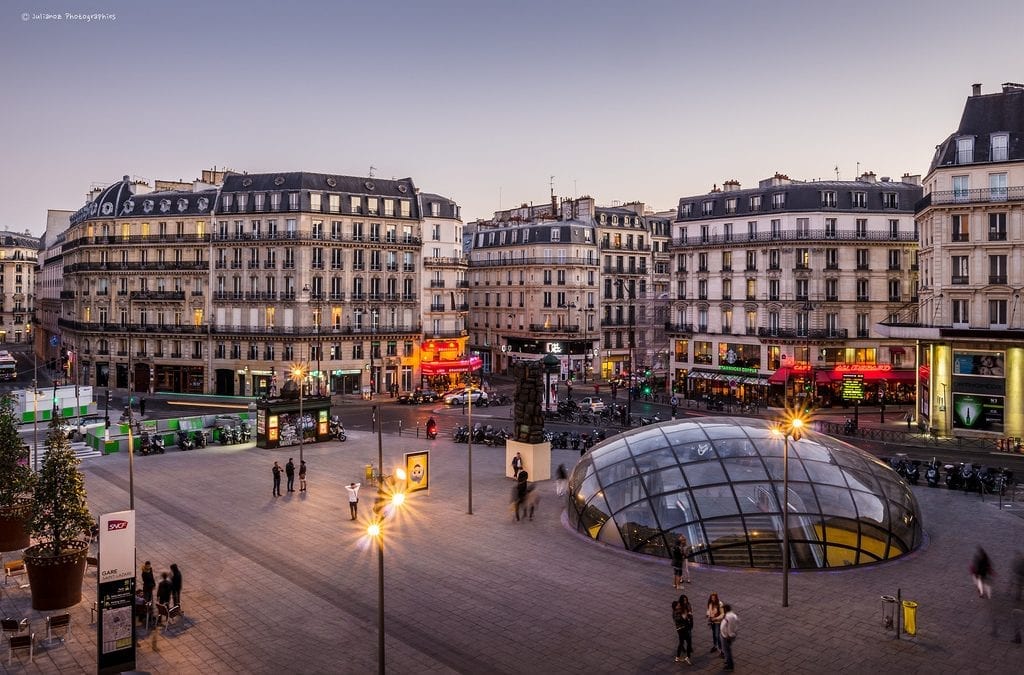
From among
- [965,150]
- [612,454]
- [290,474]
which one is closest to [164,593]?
[290,474]

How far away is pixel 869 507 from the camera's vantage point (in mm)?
26109

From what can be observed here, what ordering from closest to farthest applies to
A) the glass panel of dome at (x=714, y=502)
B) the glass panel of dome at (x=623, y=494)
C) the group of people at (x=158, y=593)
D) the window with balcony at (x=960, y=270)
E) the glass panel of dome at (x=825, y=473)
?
1. the group of people at (x=158, y=593)
2. the glass panel of dome at (x=714, y=502)
3. the glass panel of dome at (x=825, y=473)
4. the glass panel of dome at (x=623, y=494)
5. the window with balcony at (x=960, y=270)

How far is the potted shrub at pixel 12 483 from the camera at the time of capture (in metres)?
23.3

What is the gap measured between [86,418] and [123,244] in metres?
29.5

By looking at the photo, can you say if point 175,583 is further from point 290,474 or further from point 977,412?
point 977,412

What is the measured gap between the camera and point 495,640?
1919 cm

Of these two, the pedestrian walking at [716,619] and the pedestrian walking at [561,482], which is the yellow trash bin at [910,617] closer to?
the pedestrian walking at [716,619]

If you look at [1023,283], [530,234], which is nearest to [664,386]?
[530,234]

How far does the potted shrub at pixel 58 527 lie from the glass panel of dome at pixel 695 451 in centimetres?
1848

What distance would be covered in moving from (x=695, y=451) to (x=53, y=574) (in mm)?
19948

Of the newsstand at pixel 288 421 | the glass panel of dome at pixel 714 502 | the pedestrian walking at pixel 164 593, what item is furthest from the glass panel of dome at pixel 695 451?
the newsstand at pixel 288 421

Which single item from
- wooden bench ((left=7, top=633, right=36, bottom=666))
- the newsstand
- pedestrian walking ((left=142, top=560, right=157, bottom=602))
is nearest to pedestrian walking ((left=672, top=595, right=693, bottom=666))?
pedestrian walking ((left=142, top=560, right=157, bottom=602))

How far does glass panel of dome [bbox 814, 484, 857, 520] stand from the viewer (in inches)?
1002

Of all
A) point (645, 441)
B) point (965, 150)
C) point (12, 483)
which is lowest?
point (12, 483)
